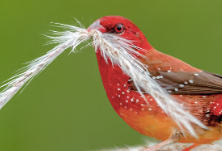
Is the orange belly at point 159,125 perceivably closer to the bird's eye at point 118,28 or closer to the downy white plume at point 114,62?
the downy white plume at point 114,62

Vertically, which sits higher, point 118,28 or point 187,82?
point 118,28

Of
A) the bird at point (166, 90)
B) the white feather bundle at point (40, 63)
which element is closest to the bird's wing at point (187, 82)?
the bird at point (166, 90)

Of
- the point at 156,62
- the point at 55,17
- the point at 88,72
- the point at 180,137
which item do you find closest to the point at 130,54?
the point at 156,62

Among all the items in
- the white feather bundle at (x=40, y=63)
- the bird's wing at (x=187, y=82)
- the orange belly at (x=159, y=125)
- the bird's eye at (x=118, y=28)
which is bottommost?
the orange belly at (x=159, y=125)

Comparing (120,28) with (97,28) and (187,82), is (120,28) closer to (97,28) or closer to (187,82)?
(97,28)

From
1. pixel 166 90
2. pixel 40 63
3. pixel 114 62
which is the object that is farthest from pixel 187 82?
pixel 40 63

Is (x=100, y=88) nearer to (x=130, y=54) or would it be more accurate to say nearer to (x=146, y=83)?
(x=130, y=54)

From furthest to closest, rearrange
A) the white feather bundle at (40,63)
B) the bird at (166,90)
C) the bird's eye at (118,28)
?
the bird's eye at (118,28) < the bird at (166,90) < the white feather bundle at (40,63)
